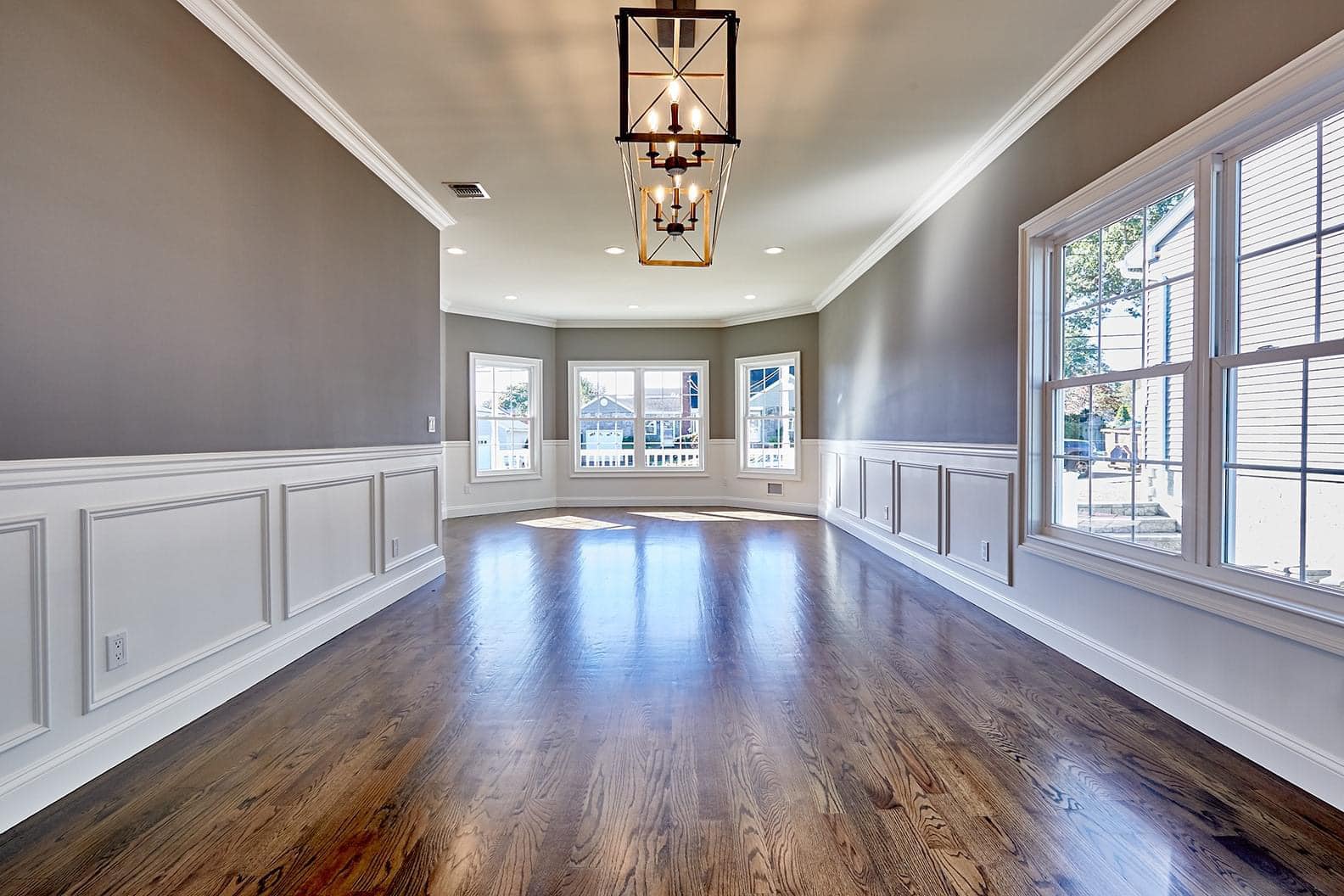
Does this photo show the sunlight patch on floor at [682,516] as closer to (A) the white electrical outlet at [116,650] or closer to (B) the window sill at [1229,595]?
(B) the window sill at [1229,595]

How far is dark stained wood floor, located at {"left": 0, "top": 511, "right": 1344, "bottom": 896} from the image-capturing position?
4.86ft

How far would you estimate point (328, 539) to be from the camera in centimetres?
324

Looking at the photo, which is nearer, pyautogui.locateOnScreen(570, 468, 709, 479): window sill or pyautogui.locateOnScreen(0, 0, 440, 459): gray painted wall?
pyautogui.locateOnScreen(0, 0, 440, 459): gray painted wall

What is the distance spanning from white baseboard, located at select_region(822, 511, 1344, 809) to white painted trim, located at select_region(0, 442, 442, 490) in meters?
3.61

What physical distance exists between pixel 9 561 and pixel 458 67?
2.44 meters

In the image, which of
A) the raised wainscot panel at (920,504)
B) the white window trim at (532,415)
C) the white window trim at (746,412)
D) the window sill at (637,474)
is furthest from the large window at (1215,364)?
the white window trim at (532,415)

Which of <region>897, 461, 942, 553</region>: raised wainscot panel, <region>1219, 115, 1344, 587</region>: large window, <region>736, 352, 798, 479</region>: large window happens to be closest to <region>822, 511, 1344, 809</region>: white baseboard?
<region>1219, 115, 1344, 587</region>: large window

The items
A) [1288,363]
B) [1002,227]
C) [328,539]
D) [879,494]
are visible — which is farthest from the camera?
[879,494]

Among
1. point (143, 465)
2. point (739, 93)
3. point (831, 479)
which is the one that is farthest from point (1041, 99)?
point (831, 479)

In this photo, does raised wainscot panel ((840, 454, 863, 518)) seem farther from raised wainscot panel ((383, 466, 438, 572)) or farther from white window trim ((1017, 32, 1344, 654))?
raised wainscot panel ((383, 466, 438, 572))

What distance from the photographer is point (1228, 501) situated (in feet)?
7.06

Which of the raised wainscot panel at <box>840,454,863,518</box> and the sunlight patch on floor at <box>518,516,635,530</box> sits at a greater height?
the raised wainscot panel at <box>840,454,863,518</box>

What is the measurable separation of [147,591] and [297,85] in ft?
7.38

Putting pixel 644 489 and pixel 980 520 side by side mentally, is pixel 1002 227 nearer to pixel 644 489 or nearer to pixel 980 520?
pixel 980 520
